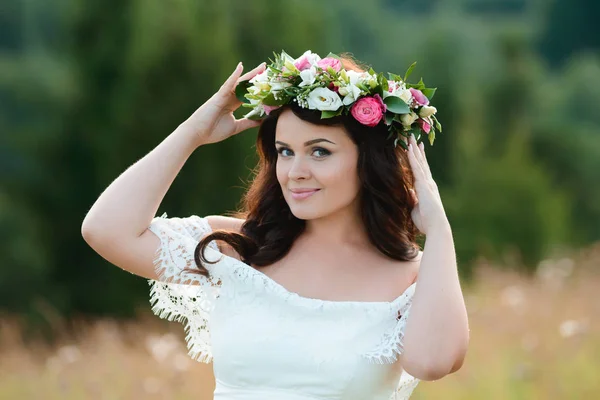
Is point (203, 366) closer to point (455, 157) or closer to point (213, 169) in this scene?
point (213, 169)

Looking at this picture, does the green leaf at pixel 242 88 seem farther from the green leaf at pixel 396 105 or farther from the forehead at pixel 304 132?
the green leaf at pixel 396 105

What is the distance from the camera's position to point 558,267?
823 centimetres

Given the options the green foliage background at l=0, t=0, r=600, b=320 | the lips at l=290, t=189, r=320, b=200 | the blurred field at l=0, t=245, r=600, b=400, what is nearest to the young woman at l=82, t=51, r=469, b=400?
the lips at l=290, t=189, r=320, b=200

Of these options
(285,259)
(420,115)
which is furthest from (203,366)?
(420,115)

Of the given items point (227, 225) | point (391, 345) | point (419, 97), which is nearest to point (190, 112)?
point (227, 225)

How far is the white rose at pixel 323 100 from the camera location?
3.12m

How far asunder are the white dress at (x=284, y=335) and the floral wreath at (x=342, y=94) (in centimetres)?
58

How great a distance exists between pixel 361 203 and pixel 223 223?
53 cm

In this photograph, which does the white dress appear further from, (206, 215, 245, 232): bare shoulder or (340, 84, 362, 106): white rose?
(340, 84, 362, 106): white rose

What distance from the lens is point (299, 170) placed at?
3143 mm

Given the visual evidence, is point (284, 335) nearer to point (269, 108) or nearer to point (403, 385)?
point (403, 385)

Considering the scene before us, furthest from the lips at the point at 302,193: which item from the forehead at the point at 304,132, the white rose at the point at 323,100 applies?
the white rose at the point at 323,100

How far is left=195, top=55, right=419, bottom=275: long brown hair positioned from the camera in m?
3.26

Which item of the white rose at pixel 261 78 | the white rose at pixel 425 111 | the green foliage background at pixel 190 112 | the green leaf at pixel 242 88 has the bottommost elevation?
the green foliage background at pixel 190 112
